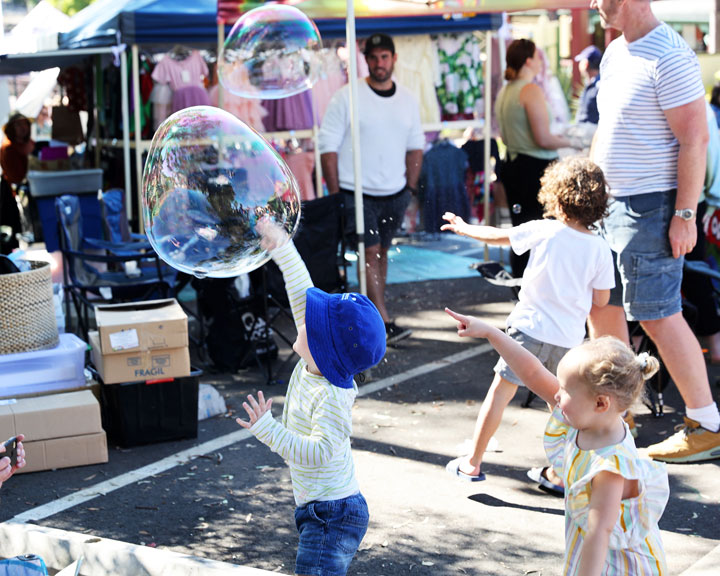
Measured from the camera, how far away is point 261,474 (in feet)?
16.2

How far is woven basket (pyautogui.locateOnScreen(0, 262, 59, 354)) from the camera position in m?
5.62

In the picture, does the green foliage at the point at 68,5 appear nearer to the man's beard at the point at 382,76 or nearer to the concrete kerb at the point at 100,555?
the man's beard at the point at 382,76

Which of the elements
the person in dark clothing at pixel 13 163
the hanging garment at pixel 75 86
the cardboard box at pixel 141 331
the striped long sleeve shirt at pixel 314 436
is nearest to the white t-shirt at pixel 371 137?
the cardboard box at pixel 141 331

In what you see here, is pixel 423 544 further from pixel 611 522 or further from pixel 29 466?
pixel 29 466

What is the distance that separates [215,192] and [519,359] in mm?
1429

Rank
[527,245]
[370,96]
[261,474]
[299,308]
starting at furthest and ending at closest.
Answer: [370,96], [261,474], [527,245], [299,308]

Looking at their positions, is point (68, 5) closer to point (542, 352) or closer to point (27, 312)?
point (27, 312)

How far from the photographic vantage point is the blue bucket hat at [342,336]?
9.48ft

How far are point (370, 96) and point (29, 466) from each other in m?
3.89

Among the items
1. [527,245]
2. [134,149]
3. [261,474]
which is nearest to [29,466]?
[261,474]

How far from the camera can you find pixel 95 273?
24.6 feet

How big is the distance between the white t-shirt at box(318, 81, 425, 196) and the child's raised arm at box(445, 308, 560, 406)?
15.0 ft

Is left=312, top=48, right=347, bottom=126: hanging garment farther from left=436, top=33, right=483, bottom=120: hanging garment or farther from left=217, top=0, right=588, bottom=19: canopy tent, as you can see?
left=217, top=0, right=588, bottom=19: canopy tent

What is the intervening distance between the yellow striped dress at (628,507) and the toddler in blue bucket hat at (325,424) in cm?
70
